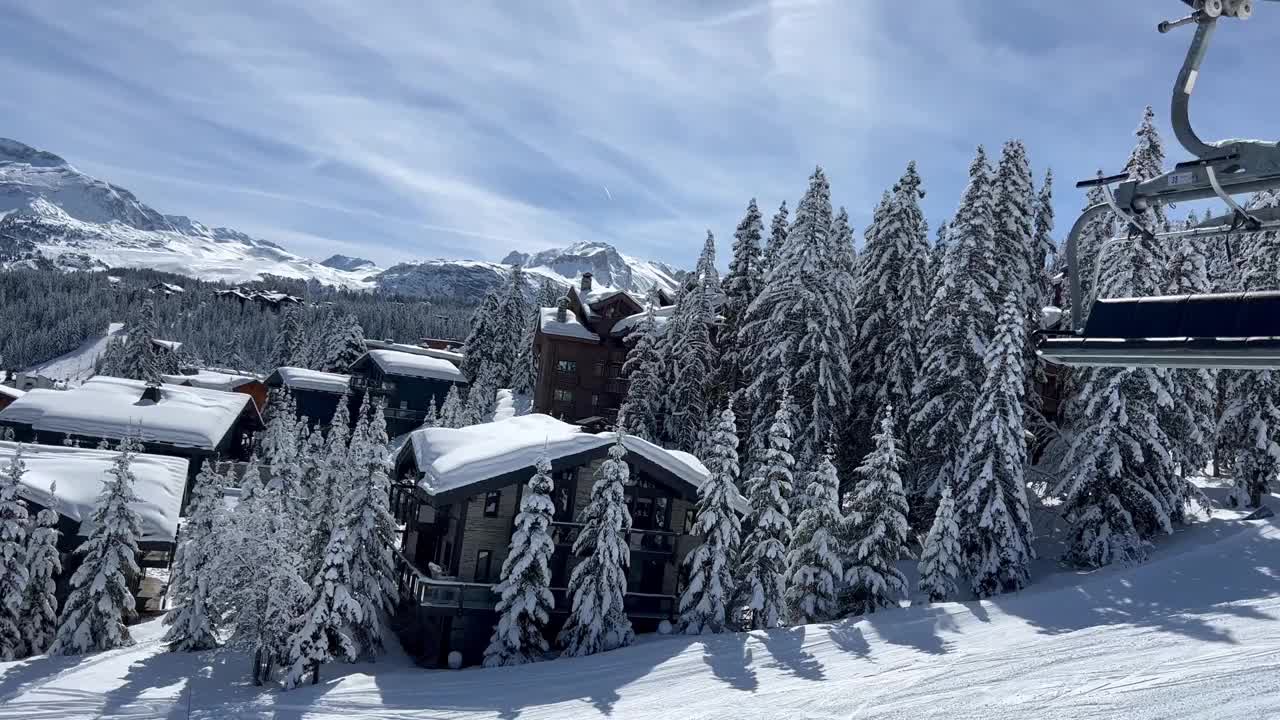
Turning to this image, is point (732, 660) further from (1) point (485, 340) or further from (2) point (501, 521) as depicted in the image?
(1) point (485, 340)

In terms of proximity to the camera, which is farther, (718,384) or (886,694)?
(718,384)

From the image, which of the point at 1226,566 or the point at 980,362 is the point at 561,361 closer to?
the point at 980,362

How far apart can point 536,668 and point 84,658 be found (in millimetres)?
14752

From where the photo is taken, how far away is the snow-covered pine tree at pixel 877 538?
29.0 m

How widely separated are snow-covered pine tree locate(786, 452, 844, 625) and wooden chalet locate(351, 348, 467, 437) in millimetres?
55504

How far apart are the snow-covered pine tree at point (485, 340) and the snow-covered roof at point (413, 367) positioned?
1.85m

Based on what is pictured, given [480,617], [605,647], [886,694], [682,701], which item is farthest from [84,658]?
[886,694]

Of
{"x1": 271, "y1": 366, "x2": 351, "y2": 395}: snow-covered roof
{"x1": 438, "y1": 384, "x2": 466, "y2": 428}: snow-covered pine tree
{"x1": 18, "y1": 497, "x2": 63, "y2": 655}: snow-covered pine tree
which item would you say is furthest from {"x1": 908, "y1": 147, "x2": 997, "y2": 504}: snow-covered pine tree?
{"x1": 271, "y1": 366, "x2": 351, "y2": 395}: snow-covered roof

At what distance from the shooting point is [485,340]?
85875mm

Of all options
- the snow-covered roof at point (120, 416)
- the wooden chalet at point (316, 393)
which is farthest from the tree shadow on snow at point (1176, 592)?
the wooden chalet at point (316, 393)

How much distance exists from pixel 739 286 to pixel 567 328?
19.6 m

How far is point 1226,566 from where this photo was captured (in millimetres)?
27203

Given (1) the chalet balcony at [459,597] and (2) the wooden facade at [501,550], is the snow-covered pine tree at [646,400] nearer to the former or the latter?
(2) the wooden facade at [501,550]

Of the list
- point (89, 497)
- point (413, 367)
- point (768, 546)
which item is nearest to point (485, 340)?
point (413, 367)
